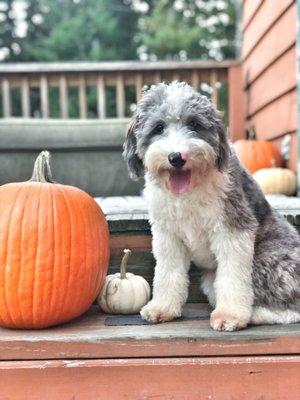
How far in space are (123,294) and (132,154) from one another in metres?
0.68

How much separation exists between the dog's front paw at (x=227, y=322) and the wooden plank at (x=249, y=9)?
4284 mm

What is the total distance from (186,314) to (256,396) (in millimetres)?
537

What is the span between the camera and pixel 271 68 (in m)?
5.14

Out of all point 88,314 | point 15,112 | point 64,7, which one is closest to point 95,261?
point 88,314

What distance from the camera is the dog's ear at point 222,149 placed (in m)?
2.19

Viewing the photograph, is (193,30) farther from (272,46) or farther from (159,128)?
(159,128)

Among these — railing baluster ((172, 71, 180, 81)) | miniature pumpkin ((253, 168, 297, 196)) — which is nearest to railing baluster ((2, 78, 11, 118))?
railing baluster ((172, 71, 180, 81))

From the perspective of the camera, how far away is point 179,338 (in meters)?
2.09

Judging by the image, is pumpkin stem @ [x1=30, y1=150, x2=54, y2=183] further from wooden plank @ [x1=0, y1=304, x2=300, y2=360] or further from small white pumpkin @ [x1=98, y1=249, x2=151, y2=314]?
wooden plank @ [x1=0, y1=304, x2=300, y2=360]

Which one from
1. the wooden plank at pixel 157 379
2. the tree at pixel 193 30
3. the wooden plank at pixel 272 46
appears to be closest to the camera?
the wooden plank at pixel 157 379

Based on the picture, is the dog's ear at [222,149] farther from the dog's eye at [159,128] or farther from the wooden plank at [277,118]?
the wooden plank at [277,118]

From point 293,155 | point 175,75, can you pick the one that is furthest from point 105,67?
point 293,155

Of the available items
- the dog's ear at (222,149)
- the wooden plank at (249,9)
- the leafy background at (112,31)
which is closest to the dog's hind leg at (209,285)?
the dog's ear at (222,149)

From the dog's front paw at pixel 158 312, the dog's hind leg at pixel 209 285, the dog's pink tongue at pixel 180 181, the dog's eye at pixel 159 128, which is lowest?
the dog's front paw at pixel 158 312
